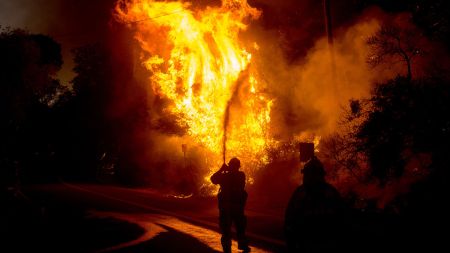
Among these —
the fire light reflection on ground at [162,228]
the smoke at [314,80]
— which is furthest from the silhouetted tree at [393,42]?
the fire light reflection on ground at [162,228]

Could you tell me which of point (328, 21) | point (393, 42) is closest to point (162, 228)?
point (393, 42)

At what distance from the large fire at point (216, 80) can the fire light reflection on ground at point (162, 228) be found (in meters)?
6.58

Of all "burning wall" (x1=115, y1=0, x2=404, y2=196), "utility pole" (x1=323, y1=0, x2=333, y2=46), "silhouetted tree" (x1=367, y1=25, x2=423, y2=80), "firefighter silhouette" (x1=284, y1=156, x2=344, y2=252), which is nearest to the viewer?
"firefighter silhouette" (x1=284, y1=156, x2=344, y2=252)

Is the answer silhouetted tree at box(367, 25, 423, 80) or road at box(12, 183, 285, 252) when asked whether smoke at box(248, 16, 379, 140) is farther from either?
road at box(12, 183, 285, 252)

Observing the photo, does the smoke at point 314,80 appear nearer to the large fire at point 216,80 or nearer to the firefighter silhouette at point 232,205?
the large fire at point 216,80

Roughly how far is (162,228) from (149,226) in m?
0.58

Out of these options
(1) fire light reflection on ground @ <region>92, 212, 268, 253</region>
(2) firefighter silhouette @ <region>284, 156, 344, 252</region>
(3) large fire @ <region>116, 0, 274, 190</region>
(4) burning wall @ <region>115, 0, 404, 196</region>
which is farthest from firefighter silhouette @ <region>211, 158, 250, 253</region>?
(3) large fire @ <region>116, 0, 274, 190</region>

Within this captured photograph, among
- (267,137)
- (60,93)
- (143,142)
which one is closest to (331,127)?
(267,137)

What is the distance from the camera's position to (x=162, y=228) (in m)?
12.0

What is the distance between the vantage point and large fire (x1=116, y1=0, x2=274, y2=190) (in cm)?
2047

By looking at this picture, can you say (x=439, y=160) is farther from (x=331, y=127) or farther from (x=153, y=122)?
(x=153, y=122)

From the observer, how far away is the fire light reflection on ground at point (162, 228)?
974 cm

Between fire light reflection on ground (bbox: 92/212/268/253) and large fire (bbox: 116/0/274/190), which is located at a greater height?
large fire (bbox: 116/0/274/190)

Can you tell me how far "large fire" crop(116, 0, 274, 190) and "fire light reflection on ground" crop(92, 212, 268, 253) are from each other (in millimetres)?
6578
